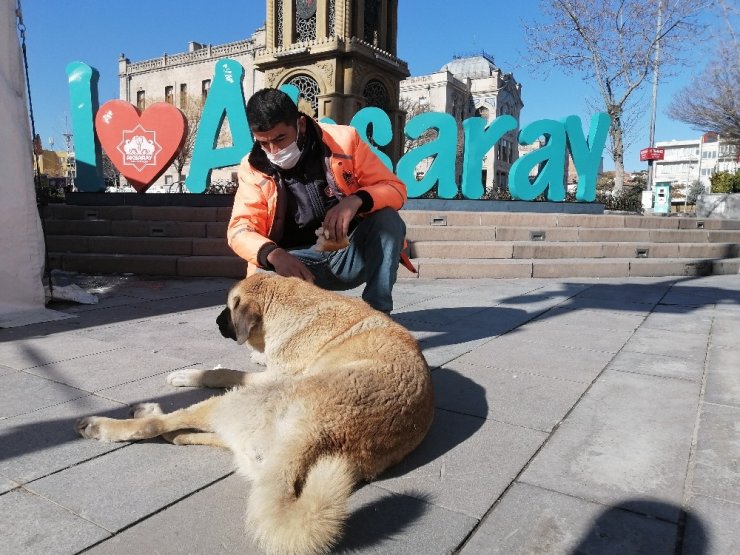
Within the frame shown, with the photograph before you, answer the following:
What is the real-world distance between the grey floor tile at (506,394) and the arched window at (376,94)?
14153 mm

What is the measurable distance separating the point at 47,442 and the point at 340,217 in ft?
6.65

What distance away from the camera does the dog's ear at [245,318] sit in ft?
8.37

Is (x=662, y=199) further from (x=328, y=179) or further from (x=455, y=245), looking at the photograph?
(x=328, y=179)

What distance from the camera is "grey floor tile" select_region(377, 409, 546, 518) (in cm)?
196

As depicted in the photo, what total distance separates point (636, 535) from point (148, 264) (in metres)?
7.64

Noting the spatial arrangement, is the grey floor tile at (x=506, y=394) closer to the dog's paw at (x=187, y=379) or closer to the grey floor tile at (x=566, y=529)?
the grey floor tile at (x=566, y=529)

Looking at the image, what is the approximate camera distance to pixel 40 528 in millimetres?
1660

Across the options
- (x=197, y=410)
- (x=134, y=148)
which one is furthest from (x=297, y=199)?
(x=134, y=148)

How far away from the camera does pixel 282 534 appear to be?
4.80ft

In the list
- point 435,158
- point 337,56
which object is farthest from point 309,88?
point 435,158

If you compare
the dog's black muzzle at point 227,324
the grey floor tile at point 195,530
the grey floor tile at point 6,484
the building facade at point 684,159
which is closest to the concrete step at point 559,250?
the dog's black muzzle at point 227,324

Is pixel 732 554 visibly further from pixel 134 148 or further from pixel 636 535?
pixel 134 148

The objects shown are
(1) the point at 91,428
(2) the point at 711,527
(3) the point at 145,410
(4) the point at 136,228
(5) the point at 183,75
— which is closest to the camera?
(2) the point at 711,527

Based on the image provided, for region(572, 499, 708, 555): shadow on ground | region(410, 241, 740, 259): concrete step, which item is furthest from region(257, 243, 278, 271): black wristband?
region(410, 241, 740, 259): concrete step
